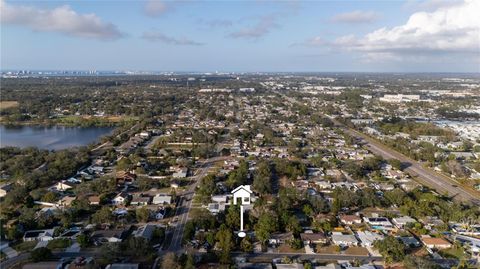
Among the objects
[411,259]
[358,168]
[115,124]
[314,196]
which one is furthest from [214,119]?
[411,259]

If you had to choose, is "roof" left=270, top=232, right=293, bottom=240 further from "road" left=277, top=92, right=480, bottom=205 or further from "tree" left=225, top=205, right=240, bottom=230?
"road" left=277, top=92, right=480, bottom=205

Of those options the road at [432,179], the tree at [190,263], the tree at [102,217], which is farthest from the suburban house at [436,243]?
the tree at [102,217]

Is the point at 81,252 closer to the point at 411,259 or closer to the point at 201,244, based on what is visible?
the point at 201,244

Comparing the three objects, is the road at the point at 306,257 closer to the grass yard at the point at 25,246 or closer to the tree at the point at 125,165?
the grass yard at the point at 25,246

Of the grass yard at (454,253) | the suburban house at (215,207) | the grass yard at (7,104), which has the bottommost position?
the grass yard at (454,253)

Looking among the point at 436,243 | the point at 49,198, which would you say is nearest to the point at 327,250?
the point at 436,243

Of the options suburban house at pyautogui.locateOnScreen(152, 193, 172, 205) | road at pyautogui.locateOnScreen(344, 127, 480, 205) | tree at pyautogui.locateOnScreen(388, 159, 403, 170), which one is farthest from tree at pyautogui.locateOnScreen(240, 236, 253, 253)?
tree at pyautogui.locateOnScreen(388, 159, 403, 170)

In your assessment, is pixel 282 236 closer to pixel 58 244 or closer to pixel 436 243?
pixel 436 243
